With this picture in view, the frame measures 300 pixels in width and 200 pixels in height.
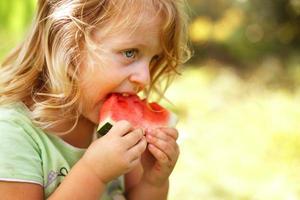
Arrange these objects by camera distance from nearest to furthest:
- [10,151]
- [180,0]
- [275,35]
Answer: [10,151] < [180,0] < [275,35]

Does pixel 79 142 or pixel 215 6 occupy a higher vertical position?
pixel 79 142

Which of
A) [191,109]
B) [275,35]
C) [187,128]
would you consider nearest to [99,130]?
[187,128]

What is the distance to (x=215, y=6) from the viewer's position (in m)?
6.69

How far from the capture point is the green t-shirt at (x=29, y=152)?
67.4 inches

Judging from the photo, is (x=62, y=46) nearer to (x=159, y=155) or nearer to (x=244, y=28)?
Result: (x=159, y=155)

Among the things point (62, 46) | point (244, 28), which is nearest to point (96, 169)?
point (62, 46)

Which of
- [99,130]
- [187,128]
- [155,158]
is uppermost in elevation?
[99,130]

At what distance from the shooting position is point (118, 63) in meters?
1.76

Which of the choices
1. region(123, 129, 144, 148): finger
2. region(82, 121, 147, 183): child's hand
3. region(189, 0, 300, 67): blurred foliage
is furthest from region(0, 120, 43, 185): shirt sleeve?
region(189, 0, 300, 67): blurred foliage

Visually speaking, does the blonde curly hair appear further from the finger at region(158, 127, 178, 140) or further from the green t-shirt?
the finger at region(158, 127, 178, 140)

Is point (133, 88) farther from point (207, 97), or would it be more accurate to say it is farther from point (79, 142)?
point (207, 97)

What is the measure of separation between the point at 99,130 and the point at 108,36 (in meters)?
0.26

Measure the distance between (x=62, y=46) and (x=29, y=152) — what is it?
30cm

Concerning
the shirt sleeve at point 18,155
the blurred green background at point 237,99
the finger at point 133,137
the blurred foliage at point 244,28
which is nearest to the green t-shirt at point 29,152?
the shirt sleeve at point 18,155
